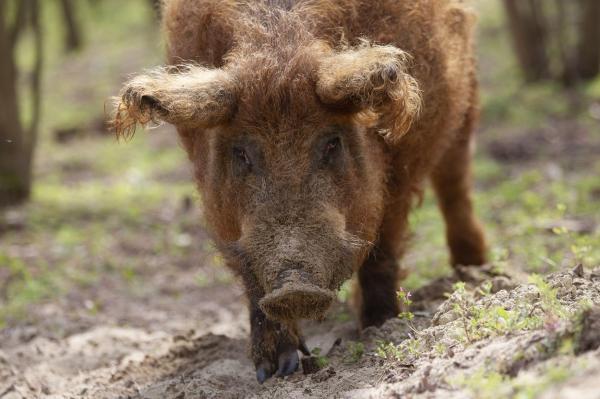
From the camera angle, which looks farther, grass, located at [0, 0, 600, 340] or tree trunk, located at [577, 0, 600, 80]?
tree trunk, located at [577, 0, 600, 80]

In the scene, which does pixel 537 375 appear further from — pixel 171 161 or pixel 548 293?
pixel 171 161

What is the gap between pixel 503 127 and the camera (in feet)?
37.5

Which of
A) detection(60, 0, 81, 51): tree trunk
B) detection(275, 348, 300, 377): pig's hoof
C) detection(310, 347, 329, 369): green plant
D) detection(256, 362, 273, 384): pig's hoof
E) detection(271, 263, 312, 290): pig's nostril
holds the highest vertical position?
detection(60, 0, 81, 51): tree trunk

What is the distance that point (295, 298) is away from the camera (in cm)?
370

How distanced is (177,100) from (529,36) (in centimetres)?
952

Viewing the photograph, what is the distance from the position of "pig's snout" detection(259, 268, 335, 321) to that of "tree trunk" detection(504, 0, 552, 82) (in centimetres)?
950

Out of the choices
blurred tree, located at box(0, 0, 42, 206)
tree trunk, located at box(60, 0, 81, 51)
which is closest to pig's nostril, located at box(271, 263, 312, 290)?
blurred tree, located at box(0, 0, 42, 206)

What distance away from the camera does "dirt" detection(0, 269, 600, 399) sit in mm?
3070

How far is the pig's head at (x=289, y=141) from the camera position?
403cm

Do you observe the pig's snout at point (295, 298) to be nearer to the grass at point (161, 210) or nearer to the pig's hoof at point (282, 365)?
the pig's hoof at point (282, 365)

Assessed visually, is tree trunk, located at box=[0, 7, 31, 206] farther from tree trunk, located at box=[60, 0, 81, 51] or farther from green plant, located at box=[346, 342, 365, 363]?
tree trunk, located at box=[60, 0, 81, 51]

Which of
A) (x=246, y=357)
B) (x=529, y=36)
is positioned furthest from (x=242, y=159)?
(x=529, y=36)

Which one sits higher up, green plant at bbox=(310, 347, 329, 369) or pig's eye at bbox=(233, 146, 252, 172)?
pig's eye at bbox=(233, 146, 252, 172)

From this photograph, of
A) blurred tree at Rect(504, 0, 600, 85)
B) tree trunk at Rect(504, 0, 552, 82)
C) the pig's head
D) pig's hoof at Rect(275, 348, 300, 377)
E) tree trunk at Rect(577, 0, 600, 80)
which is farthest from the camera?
tree trunk at Rect(504, 0, 552, 82)
